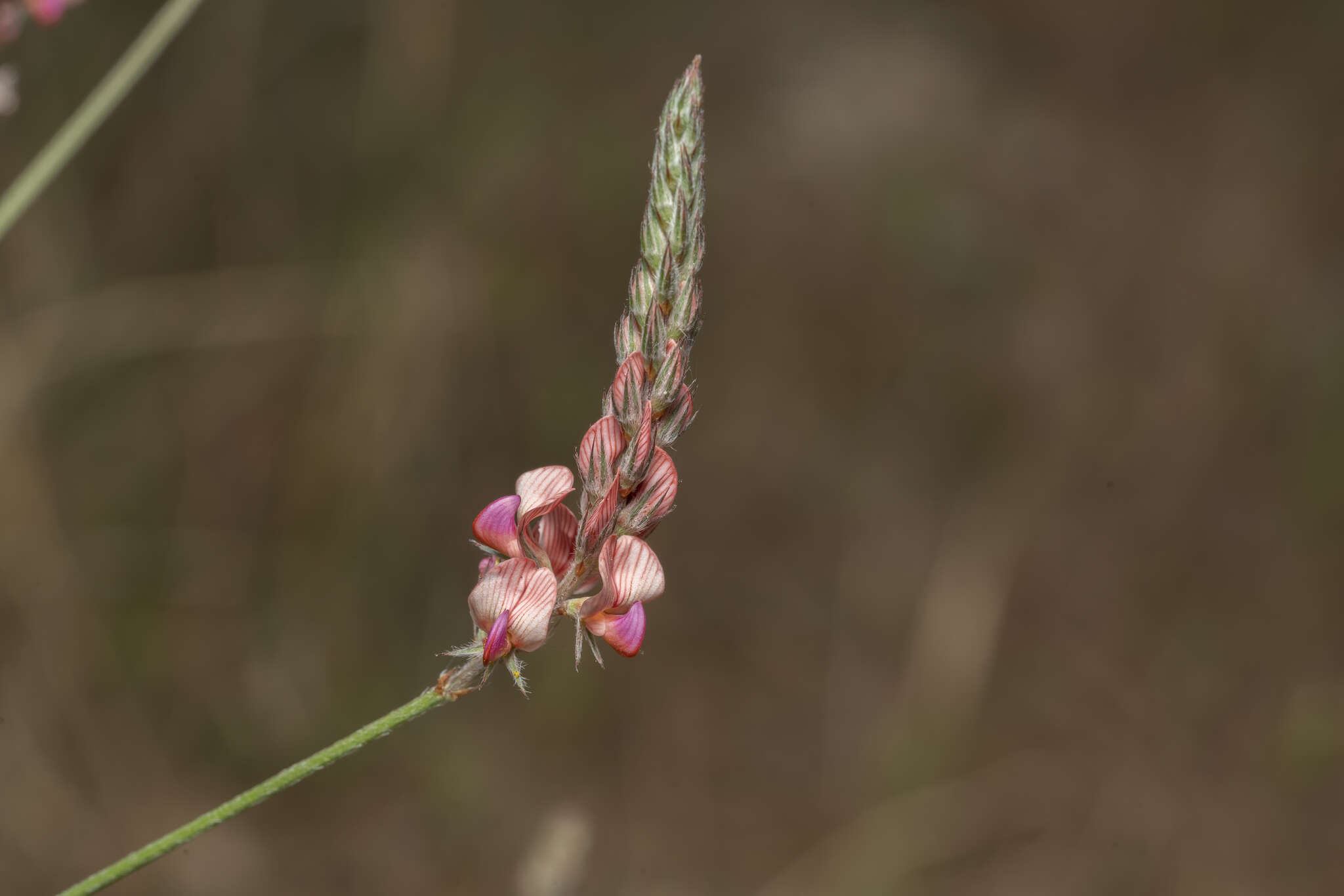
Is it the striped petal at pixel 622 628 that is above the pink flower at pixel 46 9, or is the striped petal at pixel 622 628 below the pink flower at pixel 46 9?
below

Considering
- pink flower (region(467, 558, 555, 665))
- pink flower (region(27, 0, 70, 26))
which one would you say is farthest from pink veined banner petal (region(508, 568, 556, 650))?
pink flower (region(27, 0, 70, 26))

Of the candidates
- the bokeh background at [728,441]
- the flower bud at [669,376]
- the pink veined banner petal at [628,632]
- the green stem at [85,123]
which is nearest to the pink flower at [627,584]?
the pink veined banner petal at [628,632]

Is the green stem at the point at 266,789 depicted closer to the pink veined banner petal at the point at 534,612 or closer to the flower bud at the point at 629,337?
the pink veined banner petal at the point at 534,612

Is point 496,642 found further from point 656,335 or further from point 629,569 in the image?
point 656,335

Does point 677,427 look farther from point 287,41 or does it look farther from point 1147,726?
point 1147,726

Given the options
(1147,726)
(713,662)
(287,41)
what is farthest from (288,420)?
(1147,726)

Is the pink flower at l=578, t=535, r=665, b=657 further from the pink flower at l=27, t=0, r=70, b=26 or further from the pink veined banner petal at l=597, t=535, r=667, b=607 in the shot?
the pink flower at l=27, t=0, r=70, b=26
